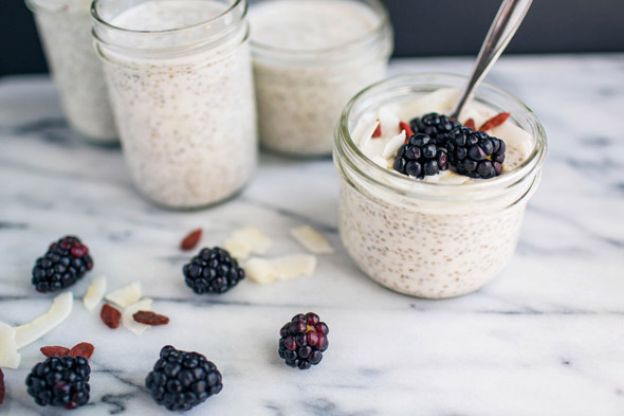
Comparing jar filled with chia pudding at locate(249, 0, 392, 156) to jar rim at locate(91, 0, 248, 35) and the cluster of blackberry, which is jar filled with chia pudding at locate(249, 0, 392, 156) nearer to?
jar rim at locate(91, 0, 248, 35)

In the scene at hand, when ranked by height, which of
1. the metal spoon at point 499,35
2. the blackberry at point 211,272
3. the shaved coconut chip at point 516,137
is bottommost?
the blackberry at point 211,272

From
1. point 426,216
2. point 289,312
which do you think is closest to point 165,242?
point 289,312

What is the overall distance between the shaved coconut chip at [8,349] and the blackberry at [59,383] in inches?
3.9

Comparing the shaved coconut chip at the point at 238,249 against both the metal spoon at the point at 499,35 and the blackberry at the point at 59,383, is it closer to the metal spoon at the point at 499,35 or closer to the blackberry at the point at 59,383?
the blackberry at the point at 59,383

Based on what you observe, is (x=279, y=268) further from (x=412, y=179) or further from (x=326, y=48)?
(x=326, y=48)

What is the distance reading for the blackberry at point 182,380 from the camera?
1015 millimetres

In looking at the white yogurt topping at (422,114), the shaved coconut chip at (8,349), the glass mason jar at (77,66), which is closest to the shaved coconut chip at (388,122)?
the white yogurt topping at (422,114)

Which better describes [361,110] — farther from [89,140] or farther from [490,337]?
[89,140]

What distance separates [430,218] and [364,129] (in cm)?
23

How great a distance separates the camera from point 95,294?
4.09 ft

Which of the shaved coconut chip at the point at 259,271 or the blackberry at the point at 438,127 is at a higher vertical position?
the blackberry at the point at 438,127

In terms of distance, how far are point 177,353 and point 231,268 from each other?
0.74ft

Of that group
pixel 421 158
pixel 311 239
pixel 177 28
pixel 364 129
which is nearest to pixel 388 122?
pixel 364 129

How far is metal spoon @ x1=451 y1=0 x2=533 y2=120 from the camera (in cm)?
112
